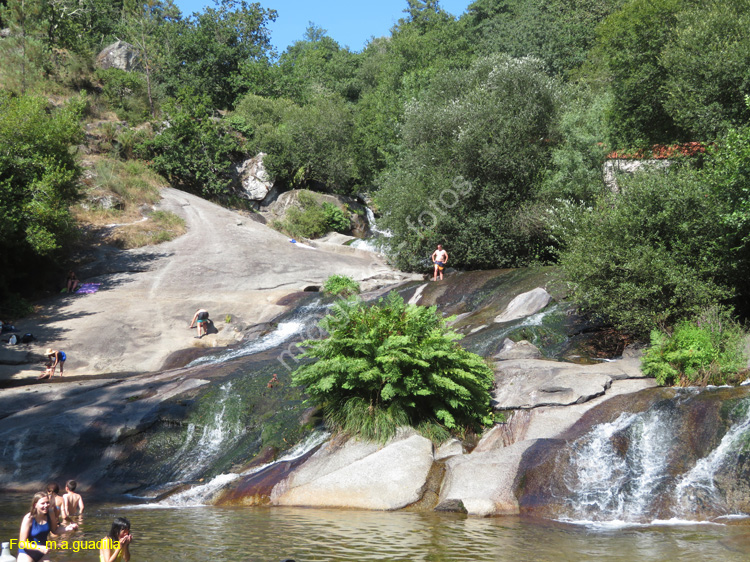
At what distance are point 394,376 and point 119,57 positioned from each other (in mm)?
50767

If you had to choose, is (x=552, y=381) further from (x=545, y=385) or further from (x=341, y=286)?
(x=341, y=286)

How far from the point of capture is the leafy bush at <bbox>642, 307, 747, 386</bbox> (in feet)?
42.2

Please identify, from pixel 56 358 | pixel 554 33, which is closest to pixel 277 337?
pixel 56 358

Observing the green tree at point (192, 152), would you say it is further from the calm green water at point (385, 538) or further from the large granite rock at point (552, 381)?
the calm green water at point (385, 538)

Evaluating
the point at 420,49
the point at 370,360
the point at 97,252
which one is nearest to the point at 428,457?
the point at 370,360

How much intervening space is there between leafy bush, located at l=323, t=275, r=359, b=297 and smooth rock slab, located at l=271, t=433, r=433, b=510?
13.9 m

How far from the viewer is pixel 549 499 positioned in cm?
1073

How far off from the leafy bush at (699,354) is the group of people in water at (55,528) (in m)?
10.5

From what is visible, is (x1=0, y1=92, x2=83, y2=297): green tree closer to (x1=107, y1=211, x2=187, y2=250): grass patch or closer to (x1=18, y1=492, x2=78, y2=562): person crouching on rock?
(x1=107, y1=211, x2=187, y2=250): grass patch

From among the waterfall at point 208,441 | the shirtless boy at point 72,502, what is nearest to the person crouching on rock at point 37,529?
the shirtless boy at point 72,502

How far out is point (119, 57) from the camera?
175ft

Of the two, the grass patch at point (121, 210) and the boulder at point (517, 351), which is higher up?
the grass patch at point (121, 210)

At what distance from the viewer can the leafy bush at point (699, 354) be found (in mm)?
12867

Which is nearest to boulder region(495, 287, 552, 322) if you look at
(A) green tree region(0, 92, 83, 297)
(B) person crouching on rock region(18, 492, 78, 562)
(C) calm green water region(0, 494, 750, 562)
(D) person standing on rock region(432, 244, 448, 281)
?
(D) person standing on rock region(432, 244, 448, 281)
